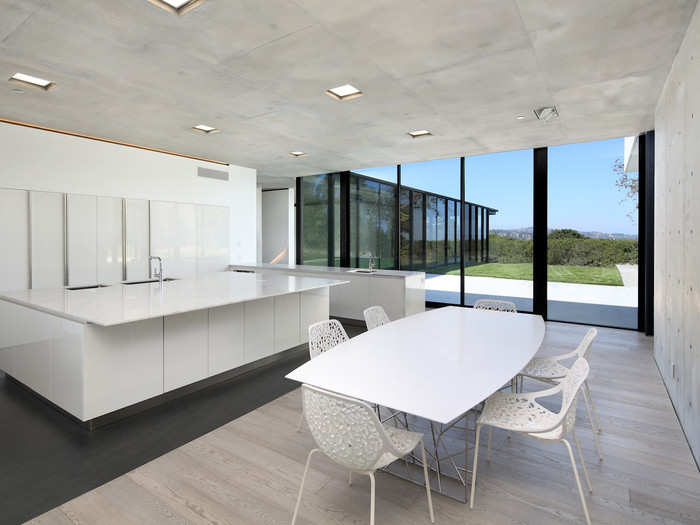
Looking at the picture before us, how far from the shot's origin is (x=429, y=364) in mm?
2158

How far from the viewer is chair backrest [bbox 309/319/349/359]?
9.14ft

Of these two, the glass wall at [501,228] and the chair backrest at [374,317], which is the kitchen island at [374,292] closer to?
the glass wall at [501,228]

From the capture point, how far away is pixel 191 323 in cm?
348

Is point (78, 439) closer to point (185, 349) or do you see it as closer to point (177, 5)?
point (185, 349)

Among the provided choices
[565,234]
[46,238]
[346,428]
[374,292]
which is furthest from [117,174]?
[565,234]

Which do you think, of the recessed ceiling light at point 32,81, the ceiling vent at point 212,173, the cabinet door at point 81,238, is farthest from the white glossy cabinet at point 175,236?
the recessed ceiling light at point 32,81

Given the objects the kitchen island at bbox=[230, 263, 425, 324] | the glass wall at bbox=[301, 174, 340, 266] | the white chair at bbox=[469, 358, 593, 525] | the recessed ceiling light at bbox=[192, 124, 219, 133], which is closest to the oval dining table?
the white chair at bbox=[469, 358, 593, 525]

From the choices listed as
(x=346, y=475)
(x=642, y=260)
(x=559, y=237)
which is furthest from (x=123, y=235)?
(x=642, y=260)

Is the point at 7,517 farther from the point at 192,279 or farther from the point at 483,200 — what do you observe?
the point at 483,200

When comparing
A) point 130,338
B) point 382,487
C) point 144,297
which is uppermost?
point 144,297

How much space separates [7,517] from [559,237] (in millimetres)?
6836

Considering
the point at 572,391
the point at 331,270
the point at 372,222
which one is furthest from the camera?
the point at 372,222

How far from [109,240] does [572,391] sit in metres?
5.93

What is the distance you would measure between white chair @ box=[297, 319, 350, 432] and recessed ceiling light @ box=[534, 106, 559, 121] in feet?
11.1
